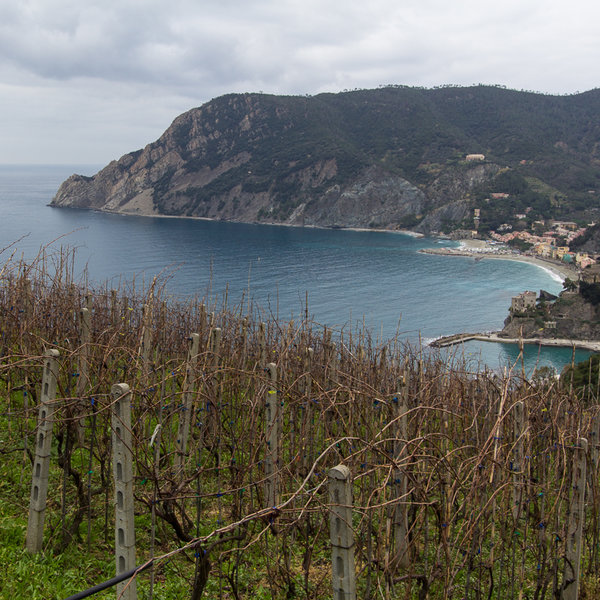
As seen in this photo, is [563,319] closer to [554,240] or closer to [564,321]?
[564,321]

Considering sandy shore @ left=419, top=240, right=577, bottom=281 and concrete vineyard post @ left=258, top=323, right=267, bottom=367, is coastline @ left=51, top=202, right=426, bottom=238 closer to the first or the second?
sandy shore @ left=419, top=240, right=577, bottom=281

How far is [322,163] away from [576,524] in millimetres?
101316

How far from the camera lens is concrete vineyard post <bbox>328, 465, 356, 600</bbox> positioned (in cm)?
208

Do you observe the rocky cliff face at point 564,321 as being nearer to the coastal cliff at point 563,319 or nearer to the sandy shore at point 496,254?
the coastal cliff at point 563,319

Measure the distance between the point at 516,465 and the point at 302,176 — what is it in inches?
3869

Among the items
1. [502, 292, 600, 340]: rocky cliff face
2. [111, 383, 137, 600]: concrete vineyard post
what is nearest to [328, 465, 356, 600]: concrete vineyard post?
[111, 383, 137, 600]: concrete vineyard post

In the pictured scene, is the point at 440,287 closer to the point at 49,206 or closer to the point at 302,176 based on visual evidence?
the point at 302,176

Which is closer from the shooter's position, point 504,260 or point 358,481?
point 358,481

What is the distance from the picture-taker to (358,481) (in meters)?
5.46

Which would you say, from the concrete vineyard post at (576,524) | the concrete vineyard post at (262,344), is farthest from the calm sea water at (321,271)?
→ the concrete vineyard post at (576,524)

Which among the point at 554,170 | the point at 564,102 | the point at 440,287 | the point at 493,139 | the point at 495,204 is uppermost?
the point at 564,102

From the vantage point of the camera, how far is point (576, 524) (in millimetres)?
3607

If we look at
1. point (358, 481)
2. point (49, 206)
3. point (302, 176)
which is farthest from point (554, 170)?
point (358, 481)

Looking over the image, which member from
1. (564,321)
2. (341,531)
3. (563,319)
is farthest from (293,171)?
(341,531)
